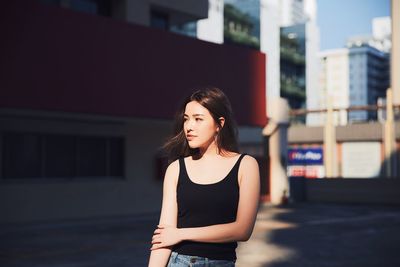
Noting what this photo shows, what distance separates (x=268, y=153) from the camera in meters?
25.2

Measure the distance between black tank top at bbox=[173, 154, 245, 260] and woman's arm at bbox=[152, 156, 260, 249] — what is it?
0.12ft

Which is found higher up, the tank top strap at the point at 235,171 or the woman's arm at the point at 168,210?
the tank top strap at the point at 235,171

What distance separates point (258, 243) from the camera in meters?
12.8

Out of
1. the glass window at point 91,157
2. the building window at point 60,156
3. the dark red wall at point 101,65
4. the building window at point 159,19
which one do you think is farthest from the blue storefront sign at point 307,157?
the glass window at point 91,157

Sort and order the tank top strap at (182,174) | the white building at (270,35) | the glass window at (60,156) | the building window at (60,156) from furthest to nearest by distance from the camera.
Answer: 1. the white building at (270,35)
2. the glass window at (60,156)
3. the building window at (60,156)
4. the tank top strap at (182,174)

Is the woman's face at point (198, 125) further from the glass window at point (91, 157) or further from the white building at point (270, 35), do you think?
the white building at point (270, 35)

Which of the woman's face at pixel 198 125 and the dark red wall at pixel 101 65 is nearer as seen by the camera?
the woman's face at pixel 198 125

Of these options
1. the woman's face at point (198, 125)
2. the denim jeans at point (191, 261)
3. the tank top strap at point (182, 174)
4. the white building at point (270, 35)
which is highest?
the white building at point (270, 35)

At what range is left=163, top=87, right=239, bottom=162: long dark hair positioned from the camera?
2.83m

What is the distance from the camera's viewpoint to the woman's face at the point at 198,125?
283cm

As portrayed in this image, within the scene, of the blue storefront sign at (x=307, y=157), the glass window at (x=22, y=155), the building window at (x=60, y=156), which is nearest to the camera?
the glass window at (x=22, y=155)

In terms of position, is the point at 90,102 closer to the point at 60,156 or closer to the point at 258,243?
the point at 60,156

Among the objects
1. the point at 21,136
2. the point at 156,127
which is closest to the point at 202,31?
the point at 156,127

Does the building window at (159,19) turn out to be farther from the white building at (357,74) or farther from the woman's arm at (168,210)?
the white building at (357,74)
